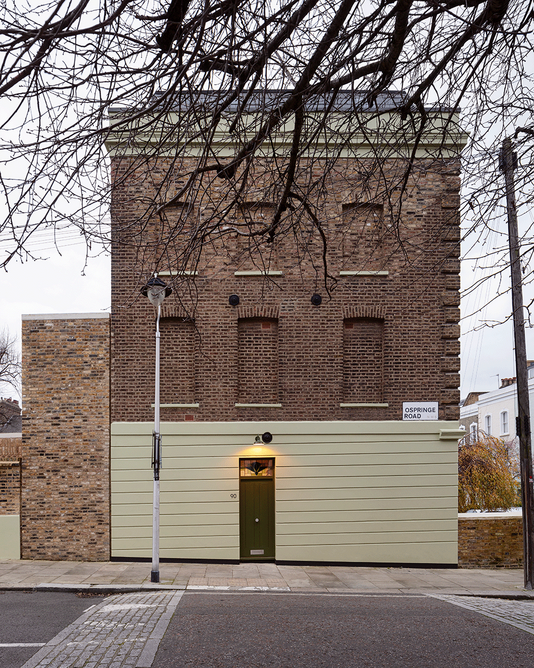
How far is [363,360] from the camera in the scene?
15555mm

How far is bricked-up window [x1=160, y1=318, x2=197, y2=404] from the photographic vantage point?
15219 mm

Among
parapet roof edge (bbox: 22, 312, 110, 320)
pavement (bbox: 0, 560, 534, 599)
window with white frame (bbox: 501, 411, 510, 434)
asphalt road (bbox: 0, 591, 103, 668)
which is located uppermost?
parapet roof edge (bbox: 22, 312, 110, 320)

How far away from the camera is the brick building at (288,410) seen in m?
14.9

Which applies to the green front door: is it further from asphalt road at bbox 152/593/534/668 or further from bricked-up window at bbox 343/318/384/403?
asphalt road at bbox 152/593/534/668

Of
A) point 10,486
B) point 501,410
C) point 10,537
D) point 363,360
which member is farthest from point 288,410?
point 501,410

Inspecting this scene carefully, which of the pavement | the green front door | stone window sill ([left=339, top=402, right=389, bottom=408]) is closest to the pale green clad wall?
the pavement

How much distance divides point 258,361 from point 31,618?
8.06m

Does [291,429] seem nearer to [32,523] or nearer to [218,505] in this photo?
[218,505]

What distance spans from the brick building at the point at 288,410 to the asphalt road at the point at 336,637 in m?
5.32

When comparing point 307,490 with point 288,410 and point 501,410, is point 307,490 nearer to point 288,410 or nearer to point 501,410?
point 288,410

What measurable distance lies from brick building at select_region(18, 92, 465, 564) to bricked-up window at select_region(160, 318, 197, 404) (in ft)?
0.11

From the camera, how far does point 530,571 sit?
1341 cm

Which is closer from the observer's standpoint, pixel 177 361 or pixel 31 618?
pixel 31 618

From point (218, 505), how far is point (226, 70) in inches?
468
